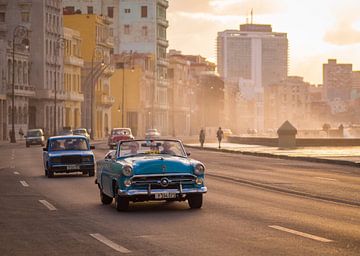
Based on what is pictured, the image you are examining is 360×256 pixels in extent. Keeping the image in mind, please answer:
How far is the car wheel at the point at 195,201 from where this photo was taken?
2017cm

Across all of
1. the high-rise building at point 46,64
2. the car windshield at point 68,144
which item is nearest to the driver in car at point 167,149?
the car windshield at point 68,144

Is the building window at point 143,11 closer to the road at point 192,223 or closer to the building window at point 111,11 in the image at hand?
the building window at point 111,11

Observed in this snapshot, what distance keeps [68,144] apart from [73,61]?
98.9 metres

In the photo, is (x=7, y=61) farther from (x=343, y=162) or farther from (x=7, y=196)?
(x=7, y=196)

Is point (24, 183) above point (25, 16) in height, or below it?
below

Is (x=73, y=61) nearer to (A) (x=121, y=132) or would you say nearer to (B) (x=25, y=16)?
(B) (x=25, y=16)

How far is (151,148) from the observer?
69.3 feet

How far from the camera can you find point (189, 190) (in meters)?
19.7

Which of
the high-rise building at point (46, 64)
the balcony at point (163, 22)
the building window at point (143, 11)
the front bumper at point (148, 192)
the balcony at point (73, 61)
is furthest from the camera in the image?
the balcony at point (163, 22)

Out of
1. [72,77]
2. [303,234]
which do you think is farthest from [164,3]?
[303,234]

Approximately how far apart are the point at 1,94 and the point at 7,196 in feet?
285

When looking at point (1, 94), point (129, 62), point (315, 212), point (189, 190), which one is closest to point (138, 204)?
point (189, 190)

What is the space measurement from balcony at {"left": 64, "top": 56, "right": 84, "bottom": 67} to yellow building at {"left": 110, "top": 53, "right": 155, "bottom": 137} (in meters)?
21.0

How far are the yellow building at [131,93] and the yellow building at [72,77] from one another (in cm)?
1948
